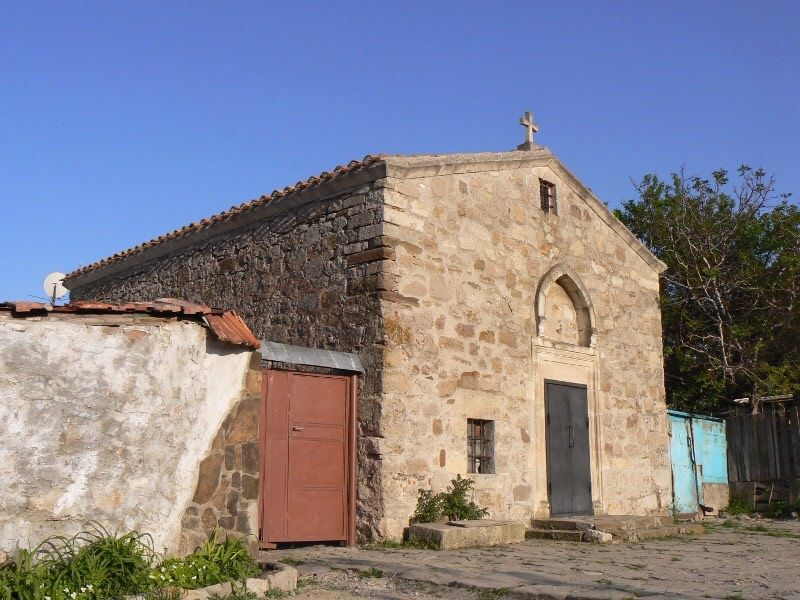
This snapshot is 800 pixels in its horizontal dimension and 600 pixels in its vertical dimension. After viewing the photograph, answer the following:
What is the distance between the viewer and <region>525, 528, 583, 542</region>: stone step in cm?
1027

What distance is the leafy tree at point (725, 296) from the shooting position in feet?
58.3

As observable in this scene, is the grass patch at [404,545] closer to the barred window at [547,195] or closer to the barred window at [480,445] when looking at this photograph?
the barred window at [480,445]

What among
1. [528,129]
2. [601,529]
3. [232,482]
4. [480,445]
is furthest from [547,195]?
[232,482]

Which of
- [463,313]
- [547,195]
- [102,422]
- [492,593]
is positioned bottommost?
[492,593]

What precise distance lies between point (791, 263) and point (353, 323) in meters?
11.7

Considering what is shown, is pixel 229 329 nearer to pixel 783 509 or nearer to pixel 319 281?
pixel 319 281

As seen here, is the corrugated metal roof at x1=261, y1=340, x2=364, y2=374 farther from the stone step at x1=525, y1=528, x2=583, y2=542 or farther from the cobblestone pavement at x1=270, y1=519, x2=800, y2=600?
the stone step at x1=525, y1=528, x2=583, y2=542

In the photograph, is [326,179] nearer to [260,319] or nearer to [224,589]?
[260,319]

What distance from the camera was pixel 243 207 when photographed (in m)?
11.8

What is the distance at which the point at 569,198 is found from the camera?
42.8 ft

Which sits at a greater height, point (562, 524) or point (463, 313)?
point (463, 313)

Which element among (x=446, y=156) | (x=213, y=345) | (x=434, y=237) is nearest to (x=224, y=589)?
(x=213, y=345)

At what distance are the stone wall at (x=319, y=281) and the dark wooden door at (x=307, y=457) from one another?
22cm

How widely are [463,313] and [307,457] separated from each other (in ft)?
9.11
